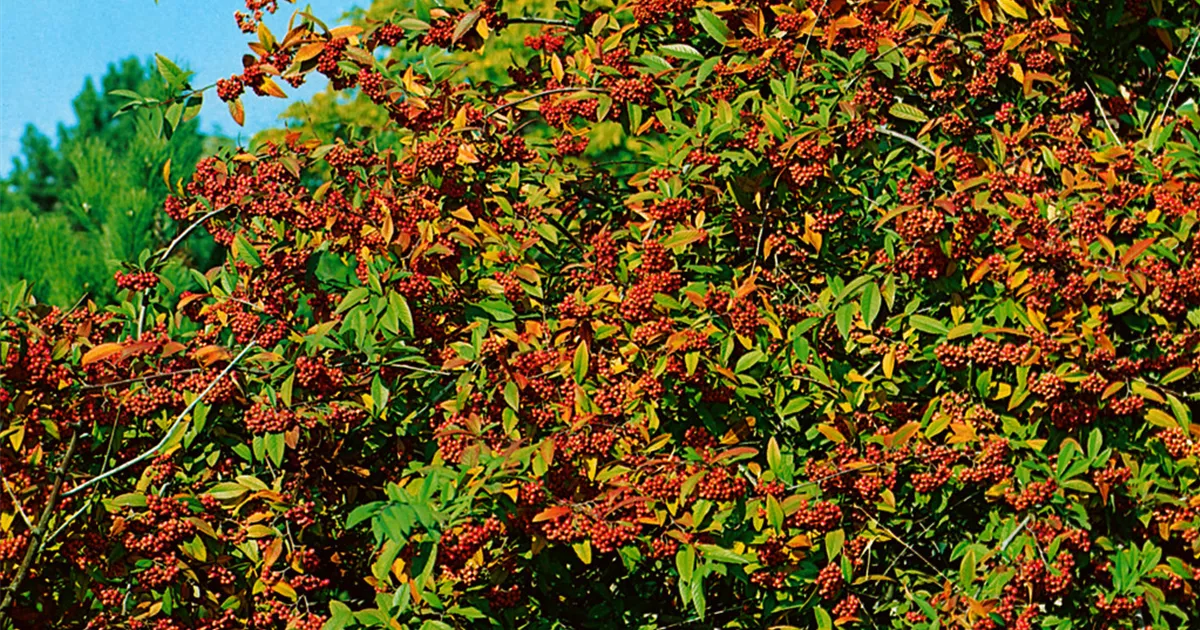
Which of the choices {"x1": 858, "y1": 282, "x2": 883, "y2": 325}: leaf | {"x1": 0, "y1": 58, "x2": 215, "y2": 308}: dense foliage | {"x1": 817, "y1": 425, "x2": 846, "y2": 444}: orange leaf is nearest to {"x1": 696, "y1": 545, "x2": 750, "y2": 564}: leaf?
{"x1": 817, "y1": 425, "x2": 846, "y2": 444}: orange leaf

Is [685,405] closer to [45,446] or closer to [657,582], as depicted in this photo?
[657,582]

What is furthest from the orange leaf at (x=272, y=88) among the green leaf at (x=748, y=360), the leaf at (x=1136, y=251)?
the leaf at (x=1136, y=251)

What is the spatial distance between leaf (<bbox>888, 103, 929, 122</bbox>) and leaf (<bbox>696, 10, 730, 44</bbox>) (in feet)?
1.49

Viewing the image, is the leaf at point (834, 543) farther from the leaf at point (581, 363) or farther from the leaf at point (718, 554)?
→ the leaf at point (581, 363)

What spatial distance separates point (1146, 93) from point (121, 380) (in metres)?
2.78

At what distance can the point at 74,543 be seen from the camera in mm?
2846

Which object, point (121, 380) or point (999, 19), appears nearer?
point (121, 380)

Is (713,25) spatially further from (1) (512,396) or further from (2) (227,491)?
(2) (227,491)

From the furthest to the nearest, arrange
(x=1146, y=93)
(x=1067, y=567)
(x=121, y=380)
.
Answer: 1. (x=1146, y=93)
2. (x=121, y=380)
3. (x=1067, y=567)

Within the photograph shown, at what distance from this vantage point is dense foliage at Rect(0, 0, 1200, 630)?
274cm

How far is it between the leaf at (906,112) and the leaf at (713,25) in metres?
0.45

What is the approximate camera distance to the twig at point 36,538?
8.98 ft

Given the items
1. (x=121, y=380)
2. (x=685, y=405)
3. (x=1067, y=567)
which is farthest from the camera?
(x=685, y=405)

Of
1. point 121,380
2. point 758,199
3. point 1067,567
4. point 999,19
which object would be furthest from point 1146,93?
point 121,380
